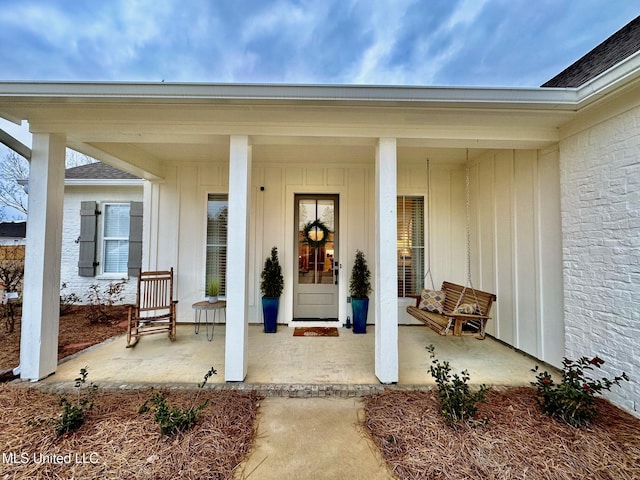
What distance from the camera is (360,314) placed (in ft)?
14.2

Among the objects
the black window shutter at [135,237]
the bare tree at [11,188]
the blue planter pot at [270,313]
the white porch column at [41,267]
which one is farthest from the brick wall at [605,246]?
the bare tree at [11,188]

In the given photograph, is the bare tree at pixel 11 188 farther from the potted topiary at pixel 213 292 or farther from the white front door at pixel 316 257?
the white front door at pixel 316 257

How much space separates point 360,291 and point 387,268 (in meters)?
1.81

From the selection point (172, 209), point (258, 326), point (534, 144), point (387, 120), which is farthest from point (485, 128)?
point (172, 209)

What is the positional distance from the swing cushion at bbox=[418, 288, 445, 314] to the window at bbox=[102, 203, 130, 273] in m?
5.93

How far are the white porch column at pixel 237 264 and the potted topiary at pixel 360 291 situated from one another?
6.81 ft

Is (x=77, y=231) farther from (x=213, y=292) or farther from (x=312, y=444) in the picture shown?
(x=312, y=444)

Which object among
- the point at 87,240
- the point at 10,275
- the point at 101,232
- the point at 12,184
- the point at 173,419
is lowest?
the point at 173,419

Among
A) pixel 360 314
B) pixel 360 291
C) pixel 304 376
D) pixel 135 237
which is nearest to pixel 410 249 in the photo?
pixel 360 291

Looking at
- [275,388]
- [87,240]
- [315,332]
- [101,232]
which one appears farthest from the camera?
[101,232]

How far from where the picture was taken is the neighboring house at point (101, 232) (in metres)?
5.68

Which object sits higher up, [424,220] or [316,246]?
[424,220]

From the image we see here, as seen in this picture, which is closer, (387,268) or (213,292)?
(387,268)

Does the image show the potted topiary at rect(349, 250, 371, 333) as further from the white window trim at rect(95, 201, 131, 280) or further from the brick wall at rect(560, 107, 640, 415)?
the white window trim at rect(95, 201, 131, 280)
